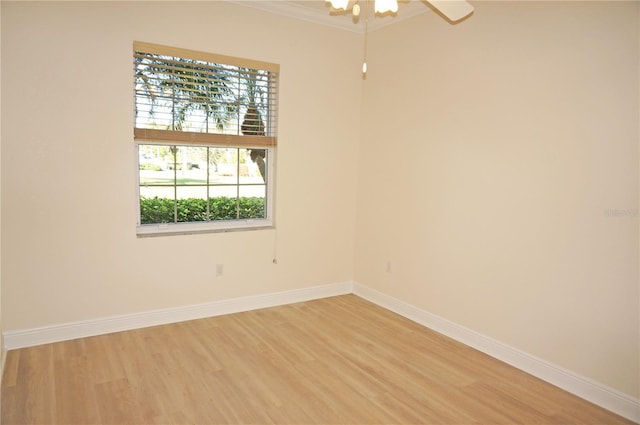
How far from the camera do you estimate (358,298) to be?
4.56m

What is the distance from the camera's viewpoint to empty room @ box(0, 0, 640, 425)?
103 inches

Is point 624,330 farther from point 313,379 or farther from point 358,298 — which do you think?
point 358,298

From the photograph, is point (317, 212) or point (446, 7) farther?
point (317, 212)

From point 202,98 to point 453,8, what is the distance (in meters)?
2.50

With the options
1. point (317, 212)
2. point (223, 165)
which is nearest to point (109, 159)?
point (223, 165)

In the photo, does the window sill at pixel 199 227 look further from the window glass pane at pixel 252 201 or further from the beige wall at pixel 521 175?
the beige wall at pixel 521 175

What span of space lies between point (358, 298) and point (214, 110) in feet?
7.36

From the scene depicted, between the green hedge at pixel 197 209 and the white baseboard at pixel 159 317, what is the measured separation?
2.42 ft

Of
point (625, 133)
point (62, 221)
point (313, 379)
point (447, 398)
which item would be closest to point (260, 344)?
point (313, 379)

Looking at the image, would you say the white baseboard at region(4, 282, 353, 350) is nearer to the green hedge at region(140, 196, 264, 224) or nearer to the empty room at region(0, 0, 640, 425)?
the empty room at region(0, 0, 640, 425)

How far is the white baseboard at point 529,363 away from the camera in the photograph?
260 cm

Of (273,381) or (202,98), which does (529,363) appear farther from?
(202,98)

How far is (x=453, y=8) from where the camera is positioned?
1.76 meters

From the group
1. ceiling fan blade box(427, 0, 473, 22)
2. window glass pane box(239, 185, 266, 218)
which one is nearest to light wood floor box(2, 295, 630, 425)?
window glass pane box(239, 185, 266, 218)
